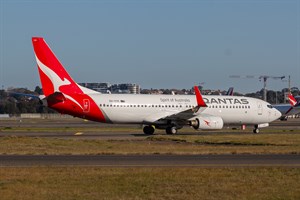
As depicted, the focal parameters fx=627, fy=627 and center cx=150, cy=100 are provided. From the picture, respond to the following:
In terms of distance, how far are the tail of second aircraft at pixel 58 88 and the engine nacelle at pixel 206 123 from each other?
795cm

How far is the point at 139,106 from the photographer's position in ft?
168

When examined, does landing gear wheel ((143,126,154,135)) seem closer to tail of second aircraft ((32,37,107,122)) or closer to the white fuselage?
the white fuselage

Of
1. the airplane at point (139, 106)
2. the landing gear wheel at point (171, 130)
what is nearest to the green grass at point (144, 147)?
the landing gear wheel at point (171, 130)

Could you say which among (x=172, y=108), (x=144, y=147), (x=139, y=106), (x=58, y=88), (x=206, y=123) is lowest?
(x=144, y=147)

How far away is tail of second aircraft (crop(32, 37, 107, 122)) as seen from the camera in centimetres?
4794

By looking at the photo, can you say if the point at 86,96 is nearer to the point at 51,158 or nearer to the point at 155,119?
the point at 155,119

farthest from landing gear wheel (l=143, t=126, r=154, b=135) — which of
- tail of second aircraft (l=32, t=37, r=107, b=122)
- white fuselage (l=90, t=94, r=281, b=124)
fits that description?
tail of second aircraft (l=32, t=37, r=107, b=122)

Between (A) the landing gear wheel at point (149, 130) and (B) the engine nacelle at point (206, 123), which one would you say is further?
(A) the landing gear wheel at point (149, 130)

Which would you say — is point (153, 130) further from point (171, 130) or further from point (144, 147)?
point (144, 147)

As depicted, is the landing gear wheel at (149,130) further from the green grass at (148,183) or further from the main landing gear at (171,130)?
the green grass at (148,183)

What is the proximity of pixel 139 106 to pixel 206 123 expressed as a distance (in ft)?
18.5

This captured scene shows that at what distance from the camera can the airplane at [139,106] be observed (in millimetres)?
48312

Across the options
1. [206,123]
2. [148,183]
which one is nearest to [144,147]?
[148,183]

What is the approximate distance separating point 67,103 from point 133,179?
30.2m
